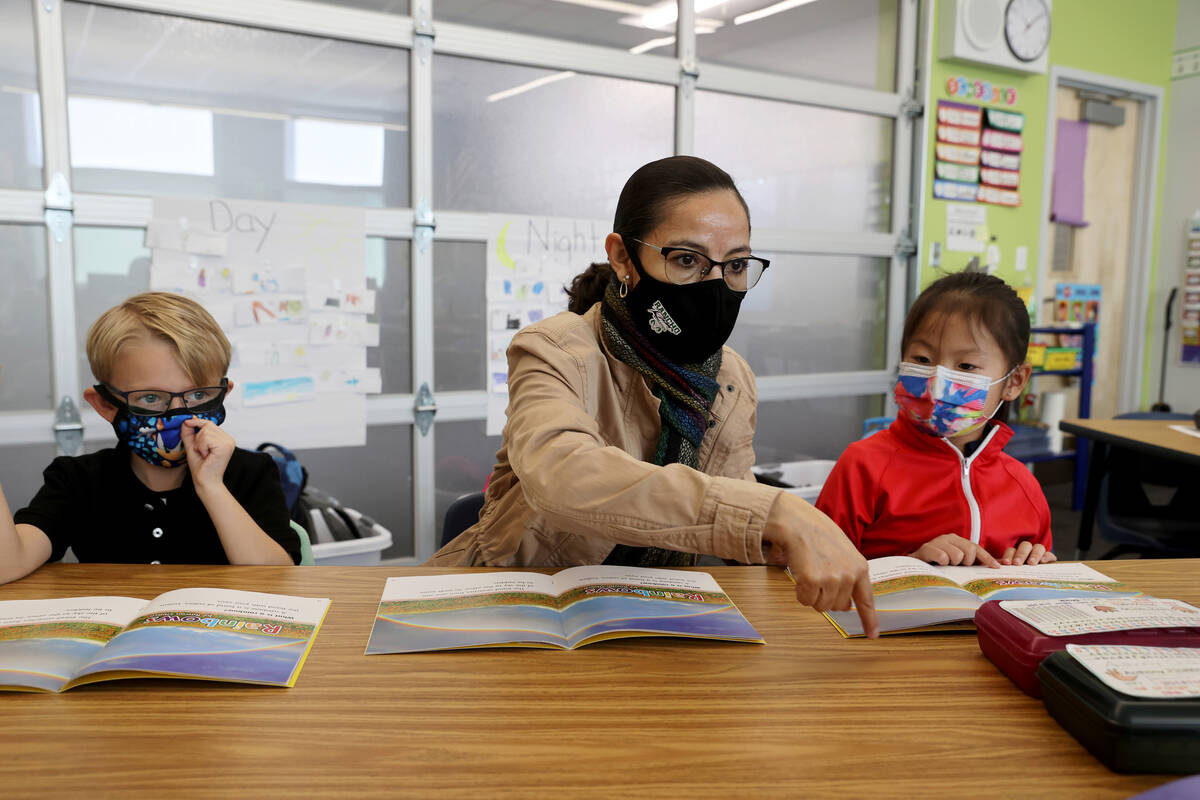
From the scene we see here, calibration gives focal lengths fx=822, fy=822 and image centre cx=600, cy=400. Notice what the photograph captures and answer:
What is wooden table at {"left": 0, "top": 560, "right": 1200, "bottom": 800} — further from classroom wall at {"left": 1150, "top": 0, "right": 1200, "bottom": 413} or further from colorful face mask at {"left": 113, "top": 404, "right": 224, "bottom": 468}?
classroom wall at {"left": 1150, "top": 0, "right": 1200, "bottom": 413}

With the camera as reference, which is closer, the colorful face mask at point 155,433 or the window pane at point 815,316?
the colorful face mask at point 155,433

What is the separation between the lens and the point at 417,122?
112 inches

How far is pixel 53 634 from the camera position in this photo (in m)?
0.87

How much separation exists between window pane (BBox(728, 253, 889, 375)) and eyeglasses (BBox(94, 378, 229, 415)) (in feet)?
8.77

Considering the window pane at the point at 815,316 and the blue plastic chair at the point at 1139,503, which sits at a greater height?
the window pane at the point at 815,316

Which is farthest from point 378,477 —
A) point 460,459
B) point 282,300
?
point 282,300

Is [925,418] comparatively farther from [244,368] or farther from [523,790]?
[244,368]

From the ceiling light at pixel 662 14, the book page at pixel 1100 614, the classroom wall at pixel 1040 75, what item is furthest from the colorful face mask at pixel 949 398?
the classroom wall at pixel 1040 75

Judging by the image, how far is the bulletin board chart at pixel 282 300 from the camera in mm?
2566

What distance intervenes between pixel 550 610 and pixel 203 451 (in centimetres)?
72

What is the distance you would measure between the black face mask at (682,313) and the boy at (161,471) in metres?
0.73

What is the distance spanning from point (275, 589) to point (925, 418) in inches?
45.3

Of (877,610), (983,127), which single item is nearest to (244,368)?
(877,610)

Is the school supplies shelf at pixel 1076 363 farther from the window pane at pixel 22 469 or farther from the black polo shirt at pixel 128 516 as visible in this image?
the window pane at pixel 22 469
